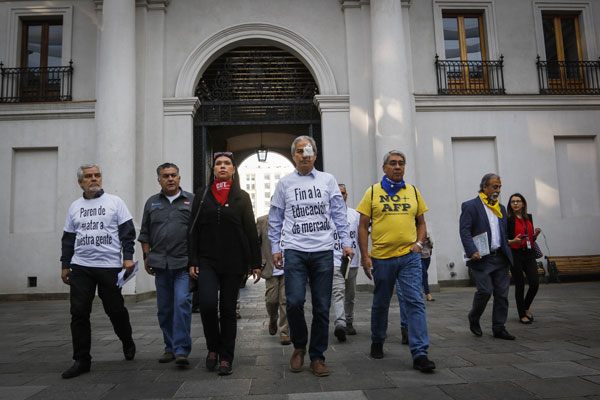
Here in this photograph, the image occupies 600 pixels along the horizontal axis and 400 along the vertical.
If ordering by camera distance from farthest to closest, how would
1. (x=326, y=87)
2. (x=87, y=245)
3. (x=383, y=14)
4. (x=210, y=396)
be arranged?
(x=326, y=87) < (x=383, y=14) < (x=87, y=245) < (x=210, y=396)

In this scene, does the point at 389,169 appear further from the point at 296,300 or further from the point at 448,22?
the point at 448,22

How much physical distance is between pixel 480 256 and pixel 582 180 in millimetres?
8884

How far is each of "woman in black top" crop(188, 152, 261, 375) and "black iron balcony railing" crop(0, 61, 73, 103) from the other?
9.31 m

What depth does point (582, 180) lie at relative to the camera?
12.4 m

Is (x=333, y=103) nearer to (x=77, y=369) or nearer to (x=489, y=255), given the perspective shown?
(x=489, y=255)

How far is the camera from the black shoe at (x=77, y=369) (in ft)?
13.3

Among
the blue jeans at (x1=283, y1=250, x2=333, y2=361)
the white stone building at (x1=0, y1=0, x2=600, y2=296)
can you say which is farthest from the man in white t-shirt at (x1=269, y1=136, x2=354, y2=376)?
the white stone building at (x1=0, y1=0, x2=600, y2=296)

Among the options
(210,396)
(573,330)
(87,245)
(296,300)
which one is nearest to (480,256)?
(573,330)

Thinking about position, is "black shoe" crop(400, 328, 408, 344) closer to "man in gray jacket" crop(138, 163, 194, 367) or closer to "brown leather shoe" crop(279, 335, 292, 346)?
"brown leather shoe" crop(279, 335, 292, 346)

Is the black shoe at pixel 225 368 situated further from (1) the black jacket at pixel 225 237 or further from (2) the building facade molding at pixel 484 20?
(2) the building facade molding at pixel 484 20

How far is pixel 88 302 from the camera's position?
174 inches

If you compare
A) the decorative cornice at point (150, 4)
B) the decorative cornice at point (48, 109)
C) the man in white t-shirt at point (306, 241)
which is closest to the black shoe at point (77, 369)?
the man in white t-shirt at point (306, 241)

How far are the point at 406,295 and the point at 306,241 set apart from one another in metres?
1.11

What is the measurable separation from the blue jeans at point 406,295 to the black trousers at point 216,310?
1362mm
